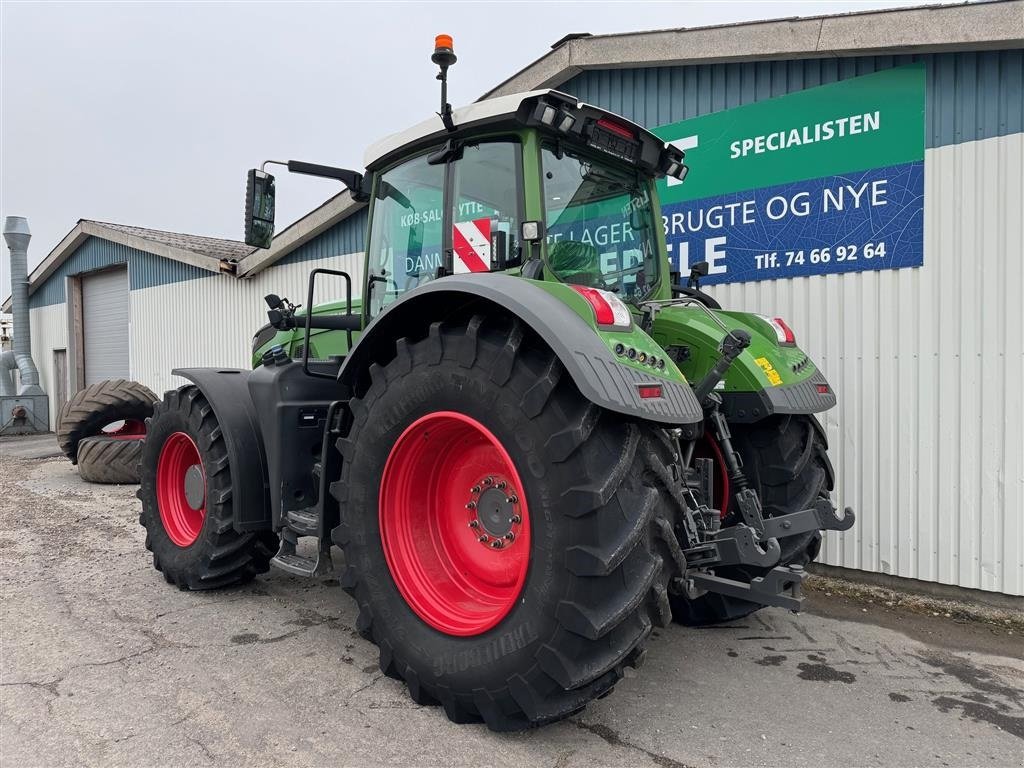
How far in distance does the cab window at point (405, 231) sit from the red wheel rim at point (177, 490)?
176 centimetres

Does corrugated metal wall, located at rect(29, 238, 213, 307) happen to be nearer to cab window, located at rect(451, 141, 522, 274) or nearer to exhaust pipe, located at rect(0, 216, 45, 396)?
exhaust pipe, located at rect(0, 216, 45, 396)

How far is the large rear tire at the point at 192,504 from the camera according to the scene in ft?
13.3

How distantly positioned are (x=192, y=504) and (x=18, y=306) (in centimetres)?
1606

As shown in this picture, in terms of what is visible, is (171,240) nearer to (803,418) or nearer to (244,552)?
(244,552)

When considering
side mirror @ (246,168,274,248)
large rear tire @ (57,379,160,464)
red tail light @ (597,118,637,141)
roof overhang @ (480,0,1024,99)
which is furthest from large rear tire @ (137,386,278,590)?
large rear tire @ (57,379,160,464)

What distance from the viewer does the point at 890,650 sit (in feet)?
12.0

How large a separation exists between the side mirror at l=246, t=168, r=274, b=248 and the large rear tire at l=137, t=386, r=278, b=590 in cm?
114

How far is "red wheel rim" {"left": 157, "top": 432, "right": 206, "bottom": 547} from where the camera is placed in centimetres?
455

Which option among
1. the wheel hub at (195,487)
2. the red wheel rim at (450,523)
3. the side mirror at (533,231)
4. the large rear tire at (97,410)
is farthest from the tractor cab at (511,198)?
the large rear tire at (97,410)

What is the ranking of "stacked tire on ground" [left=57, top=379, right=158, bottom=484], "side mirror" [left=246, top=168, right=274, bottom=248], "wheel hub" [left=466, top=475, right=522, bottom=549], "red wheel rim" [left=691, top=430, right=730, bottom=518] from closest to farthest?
"wheel hub" [left=466, top=475, right=522, bottom=549] < "red wheel rim" [left=691, top=430, right=730, bottom=518] < "side mirror" [left=246, top=168, right=274, bottom=248] < "stacked tire on ground" [left=57, top=379, right=158, bottom=484]

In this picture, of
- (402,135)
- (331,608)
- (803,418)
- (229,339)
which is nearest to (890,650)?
(803,418)

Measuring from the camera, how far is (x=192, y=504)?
171 inches

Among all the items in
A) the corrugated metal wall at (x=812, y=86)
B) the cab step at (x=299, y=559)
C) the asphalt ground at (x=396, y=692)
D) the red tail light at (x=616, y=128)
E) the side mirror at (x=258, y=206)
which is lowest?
the asphalt ground at (x=396, y=692)

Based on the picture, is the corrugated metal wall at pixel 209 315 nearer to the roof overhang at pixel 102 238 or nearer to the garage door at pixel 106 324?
the roof overhang at pixel 102 238
